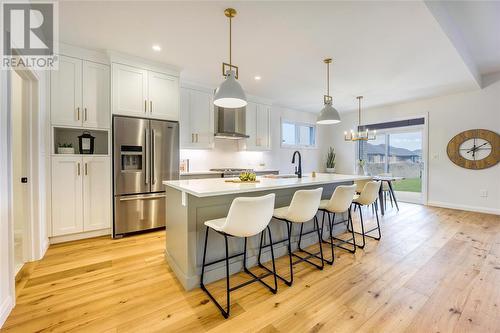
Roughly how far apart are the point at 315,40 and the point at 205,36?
4.44 feet

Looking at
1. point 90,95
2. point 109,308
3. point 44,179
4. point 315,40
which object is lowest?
point 109,308

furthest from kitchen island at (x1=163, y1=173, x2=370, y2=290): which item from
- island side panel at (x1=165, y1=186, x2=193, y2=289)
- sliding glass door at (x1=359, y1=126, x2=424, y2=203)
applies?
sliding glass door at (x1=359, y1=126, x2=424, y2=203)

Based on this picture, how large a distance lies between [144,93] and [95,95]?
0.64 m

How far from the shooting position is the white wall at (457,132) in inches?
177

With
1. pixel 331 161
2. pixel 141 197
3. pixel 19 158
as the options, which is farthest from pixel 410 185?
pixel 19 158

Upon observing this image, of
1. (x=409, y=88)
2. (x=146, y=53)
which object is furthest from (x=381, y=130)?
(x=146, y=53)

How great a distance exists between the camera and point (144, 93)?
3.37m

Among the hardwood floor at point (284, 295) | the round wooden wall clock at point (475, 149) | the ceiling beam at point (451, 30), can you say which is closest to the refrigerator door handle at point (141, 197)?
the hardwood floor at point (284, 295)

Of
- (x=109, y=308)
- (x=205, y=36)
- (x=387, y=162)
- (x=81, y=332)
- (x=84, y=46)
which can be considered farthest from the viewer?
(x=387, y=162)

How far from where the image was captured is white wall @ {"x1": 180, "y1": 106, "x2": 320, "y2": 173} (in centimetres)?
476

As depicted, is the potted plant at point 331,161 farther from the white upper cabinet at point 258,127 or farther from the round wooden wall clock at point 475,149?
the round wooden wall clock at point 475,149

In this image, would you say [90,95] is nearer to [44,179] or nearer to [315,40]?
[44,179]

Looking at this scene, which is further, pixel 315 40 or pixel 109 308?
pixel 315 40

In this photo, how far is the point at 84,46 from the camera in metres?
2.97
